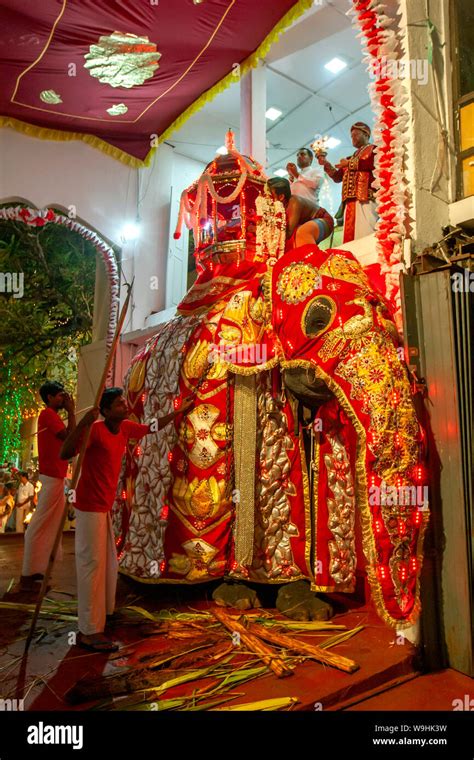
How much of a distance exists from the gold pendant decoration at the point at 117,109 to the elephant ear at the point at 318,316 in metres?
4.90

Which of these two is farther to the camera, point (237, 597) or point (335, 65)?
point (335, 65)

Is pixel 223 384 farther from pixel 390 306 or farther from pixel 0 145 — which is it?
pixel 0 145

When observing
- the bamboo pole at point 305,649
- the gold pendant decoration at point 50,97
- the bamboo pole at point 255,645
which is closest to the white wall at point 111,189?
the gold pendant decoration at point 50,97

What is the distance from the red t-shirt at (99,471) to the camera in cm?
345

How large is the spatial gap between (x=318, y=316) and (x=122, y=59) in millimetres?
4493

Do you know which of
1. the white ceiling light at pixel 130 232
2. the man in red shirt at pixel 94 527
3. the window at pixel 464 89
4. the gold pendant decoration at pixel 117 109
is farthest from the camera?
the white ceiling light at pixel 130 232

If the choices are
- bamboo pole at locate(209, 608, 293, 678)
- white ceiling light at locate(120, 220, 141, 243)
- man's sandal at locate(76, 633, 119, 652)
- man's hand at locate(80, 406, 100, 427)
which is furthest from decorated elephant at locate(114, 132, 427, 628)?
white ceiling light at locate(120, 220, 141, 243)

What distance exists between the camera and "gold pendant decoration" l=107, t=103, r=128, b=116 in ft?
23.4

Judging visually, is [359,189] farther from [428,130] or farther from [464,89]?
[464,89]

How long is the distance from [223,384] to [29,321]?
11.3 metres

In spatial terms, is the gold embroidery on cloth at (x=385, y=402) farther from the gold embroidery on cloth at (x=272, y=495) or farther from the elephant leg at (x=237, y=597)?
the elephant leg at (x=237, y=597)

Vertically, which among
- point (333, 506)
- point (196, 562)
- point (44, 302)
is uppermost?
point (44, 302)

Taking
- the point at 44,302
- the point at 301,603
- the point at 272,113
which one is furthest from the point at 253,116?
the point at 44,302

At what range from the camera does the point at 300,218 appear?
481 centimetres
